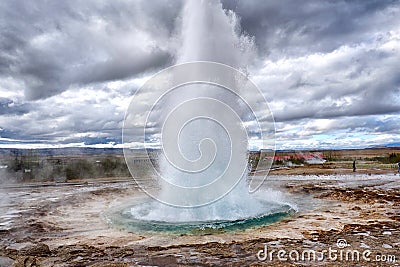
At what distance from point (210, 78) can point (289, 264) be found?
783 cm

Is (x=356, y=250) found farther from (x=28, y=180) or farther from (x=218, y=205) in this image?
(x=28, y=180)

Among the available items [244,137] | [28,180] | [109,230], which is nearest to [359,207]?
[244,137]

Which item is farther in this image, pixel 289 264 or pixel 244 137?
pixel 244 137

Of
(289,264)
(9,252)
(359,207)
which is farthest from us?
(359,207)

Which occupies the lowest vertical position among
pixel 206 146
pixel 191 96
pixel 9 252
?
pixel 9 252

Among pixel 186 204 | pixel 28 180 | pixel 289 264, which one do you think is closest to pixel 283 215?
pixel 186 204

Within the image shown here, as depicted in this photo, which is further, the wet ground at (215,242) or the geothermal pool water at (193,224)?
the geothermal pool water at (193,224)

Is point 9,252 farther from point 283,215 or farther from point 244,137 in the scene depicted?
point 244,137

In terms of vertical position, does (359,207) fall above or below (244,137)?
below

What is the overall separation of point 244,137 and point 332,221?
161 inches

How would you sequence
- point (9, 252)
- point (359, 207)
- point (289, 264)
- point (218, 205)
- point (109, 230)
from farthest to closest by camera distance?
point (359, 207) < point (218, 205) < point (109, 230) < point (9, 252) < point (289, 264)

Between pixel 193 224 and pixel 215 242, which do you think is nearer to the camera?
pixel 215 242

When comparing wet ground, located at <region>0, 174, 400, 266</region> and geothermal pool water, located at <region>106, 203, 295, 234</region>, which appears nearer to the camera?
wet ground, located at <region>0, 174, 400, 266</region>

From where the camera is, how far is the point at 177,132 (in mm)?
11969
